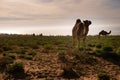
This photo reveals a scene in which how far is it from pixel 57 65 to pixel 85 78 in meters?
2.55

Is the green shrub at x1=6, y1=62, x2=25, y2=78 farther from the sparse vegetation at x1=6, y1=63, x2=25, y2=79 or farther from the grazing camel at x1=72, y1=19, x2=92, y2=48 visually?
the grazing camel at x1=72, y1=19, x2=92, y2=48

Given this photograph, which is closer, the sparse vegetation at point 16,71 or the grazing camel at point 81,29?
the sparse vegetation at point 16,71

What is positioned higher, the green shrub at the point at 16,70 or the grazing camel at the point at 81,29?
the grazing camel at the point at 81,29

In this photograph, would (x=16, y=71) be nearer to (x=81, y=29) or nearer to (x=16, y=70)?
(x=16, y=70)

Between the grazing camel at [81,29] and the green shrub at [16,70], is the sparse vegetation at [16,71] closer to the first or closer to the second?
the green shrub at [16,70]

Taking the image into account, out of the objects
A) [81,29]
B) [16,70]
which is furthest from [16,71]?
[81,29]

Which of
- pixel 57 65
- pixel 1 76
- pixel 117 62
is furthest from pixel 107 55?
pixel 1 76

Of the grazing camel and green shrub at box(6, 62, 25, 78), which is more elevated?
the grazing camel

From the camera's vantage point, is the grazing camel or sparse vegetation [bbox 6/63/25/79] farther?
the grazing camel

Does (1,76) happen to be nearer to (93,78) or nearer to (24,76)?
(24,76)

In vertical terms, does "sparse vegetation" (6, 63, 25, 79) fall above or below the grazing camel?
below

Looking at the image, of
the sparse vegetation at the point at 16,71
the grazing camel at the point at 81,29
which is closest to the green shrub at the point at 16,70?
the sparse vegetation at the point at 16,71

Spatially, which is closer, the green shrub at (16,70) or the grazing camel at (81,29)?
the green shrub at (16,70)

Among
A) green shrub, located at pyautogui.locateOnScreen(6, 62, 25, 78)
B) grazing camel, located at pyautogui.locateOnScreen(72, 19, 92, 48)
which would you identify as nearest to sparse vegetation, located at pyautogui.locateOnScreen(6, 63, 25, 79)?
green shrub, located at pyautogui.locateOnScreen(6, 62, 25, 78)
